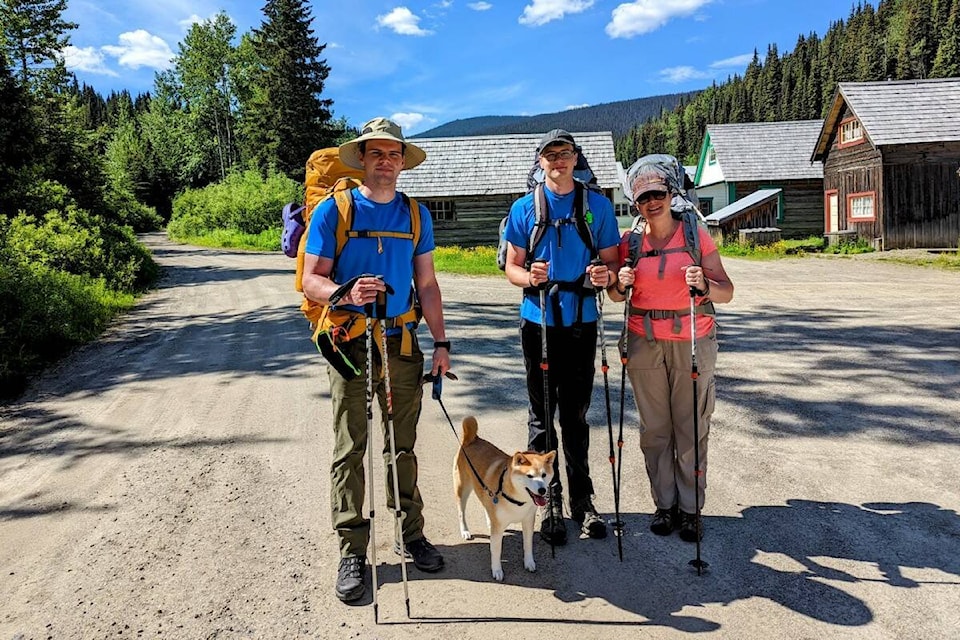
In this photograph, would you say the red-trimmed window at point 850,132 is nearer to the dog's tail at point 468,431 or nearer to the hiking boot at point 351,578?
the dog's tail at point 468,431

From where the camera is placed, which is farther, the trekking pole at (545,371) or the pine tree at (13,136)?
the pine tree at (13,136)

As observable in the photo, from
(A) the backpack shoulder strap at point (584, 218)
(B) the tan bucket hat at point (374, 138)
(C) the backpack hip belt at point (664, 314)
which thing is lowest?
(C) the backpack hip belt at point (664, 314)

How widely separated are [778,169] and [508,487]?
32795mm

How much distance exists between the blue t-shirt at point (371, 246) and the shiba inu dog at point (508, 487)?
98 centimetres

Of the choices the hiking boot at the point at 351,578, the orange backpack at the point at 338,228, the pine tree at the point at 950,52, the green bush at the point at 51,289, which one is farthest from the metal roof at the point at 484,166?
the pine tree at the point at 950,52

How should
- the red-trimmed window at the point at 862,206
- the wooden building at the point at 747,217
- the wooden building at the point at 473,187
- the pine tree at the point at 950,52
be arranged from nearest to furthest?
the red-trimmed window at the point at 862,206, the wooden building at the point at 473,187, the wooden building at the point at 747,217, the pine tree at the point at 950,52

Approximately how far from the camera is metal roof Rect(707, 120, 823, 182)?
3055cm

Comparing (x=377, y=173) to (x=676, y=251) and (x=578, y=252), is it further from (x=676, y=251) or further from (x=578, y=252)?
(x=676, y=251)

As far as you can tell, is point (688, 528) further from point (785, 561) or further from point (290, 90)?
point (290, 90)

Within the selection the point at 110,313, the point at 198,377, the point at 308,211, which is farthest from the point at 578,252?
the point at 110,313

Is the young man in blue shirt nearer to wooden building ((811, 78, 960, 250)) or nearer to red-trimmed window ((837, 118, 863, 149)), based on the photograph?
wooden building ((811, 78, 960, 250))

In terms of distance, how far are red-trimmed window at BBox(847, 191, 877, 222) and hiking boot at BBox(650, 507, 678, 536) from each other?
22.9 m

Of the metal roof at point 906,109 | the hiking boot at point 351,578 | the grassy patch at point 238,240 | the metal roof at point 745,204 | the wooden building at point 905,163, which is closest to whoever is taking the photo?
the hiking boot at point 351,578

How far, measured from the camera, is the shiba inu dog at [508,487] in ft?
9.97
